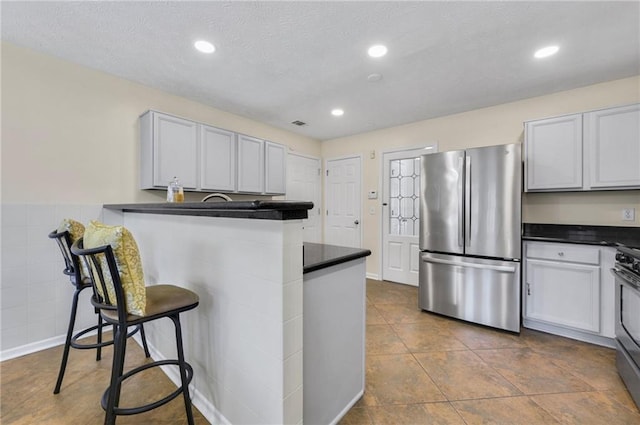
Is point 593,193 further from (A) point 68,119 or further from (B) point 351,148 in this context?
(A) point 68,119

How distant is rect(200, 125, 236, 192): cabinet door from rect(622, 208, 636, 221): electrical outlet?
165 inches

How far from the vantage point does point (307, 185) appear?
491 centimetres

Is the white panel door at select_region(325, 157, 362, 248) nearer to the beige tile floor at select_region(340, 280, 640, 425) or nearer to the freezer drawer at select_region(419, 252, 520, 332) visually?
the freezer drawer at select_region(419, 252, 520, 332)

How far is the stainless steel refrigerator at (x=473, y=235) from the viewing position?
8.57 ft

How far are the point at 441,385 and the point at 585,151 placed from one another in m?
2.58

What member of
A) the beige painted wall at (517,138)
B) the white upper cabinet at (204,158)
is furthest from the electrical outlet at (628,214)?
the white upper cabinet at (204,158)

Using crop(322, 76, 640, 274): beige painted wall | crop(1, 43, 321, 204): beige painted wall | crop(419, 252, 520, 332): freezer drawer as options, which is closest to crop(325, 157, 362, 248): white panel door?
crop(322, 76, 640, 274): beige painted wall

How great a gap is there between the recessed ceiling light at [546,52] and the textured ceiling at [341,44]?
2.1 inches

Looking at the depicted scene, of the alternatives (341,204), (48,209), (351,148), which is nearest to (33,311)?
(48,209)

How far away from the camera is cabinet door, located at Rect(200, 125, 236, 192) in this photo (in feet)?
10.3

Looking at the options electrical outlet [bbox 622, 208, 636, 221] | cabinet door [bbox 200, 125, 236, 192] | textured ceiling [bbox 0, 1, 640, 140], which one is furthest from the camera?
cabinet door [bbox 200, 125, 236, 192]

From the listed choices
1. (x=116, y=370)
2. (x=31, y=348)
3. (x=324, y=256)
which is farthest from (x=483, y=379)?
(x=31, y=348)

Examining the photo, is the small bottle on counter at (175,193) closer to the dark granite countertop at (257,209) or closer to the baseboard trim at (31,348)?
the dark granite countertop at (257,209)

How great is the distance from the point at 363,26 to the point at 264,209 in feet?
5.41
